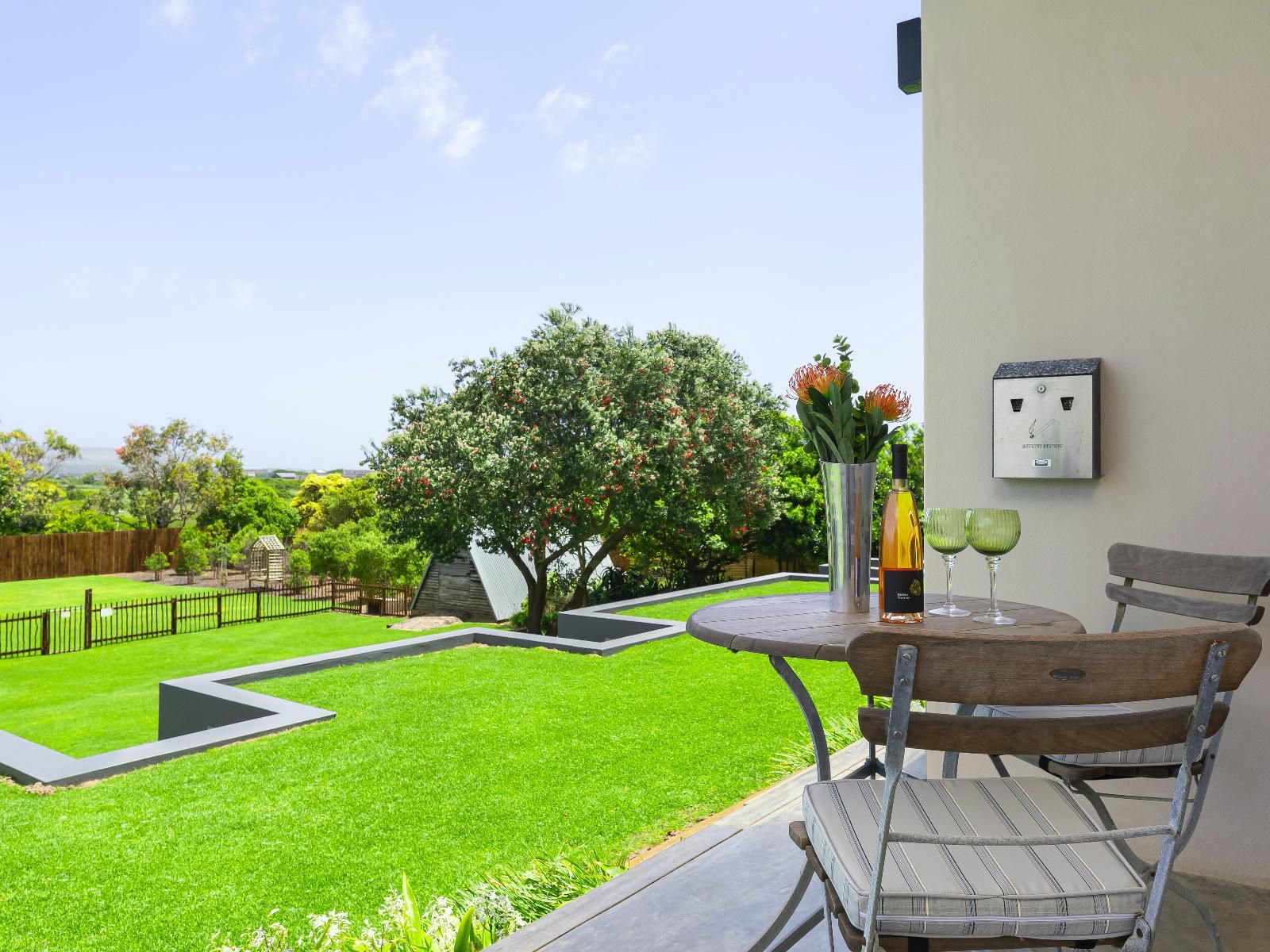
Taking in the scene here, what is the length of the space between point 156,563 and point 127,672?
1334 cm

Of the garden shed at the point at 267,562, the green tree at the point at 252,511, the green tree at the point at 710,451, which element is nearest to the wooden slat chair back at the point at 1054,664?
the green tree at the point at 710,451

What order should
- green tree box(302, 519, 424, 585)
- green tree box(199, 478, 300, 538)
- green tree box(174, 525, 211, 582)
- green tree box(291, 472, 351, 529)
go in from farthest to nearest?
green tree box(291, 472, 351, 529) < green tree box(199, 478, 300, 538) < green tree box(174, 525, 211, 582) < green tree box(302, 519, 424, 585)

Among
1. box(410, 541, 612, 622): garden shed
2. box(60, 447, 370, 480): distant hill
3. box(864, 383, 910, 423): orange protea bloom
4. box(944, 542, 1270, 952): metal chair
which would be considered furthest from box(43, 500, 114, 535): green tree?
box(944, 542, 1270, 952): metal chair

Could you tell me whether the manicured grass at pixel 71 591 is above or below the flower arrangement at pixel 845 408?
below

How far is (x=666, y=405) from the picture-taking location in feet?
37.8

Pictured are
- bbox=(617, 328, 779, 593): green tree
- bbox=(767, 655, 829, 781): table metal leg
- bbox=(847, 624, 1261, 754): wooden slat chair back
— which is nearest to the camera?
bbox=(847, 624, 1261, 754): wooden slat chair back

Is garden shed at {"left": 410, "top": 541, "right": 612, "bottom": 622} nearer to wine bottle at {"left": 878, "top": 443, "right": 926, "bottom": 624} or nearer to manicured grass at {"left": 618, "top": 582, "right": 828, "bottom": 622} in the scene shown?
manicured grass at {"left": 618, "top": 582, "right": 828, "bottom": 622}

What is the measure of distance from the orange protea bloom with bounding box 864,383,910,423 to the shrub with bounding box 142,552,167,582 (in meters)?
25.3

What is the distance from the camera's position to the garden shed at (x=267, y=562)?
69.7ft

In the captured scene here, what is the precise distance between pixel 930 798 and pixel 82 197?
150 ft

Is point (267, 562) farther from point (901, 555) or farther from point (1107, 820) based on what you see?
point (1107, 820)

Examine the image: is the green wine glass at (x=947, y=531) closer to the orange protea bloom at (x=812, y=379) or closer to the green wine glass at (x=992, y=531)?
the green wine glass at (x=992, y=531)

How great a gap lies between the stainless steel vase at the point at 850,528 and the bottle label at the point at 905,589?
0.40ft

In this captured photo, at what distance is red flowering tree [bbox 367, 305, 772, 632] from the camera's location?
1075cm
